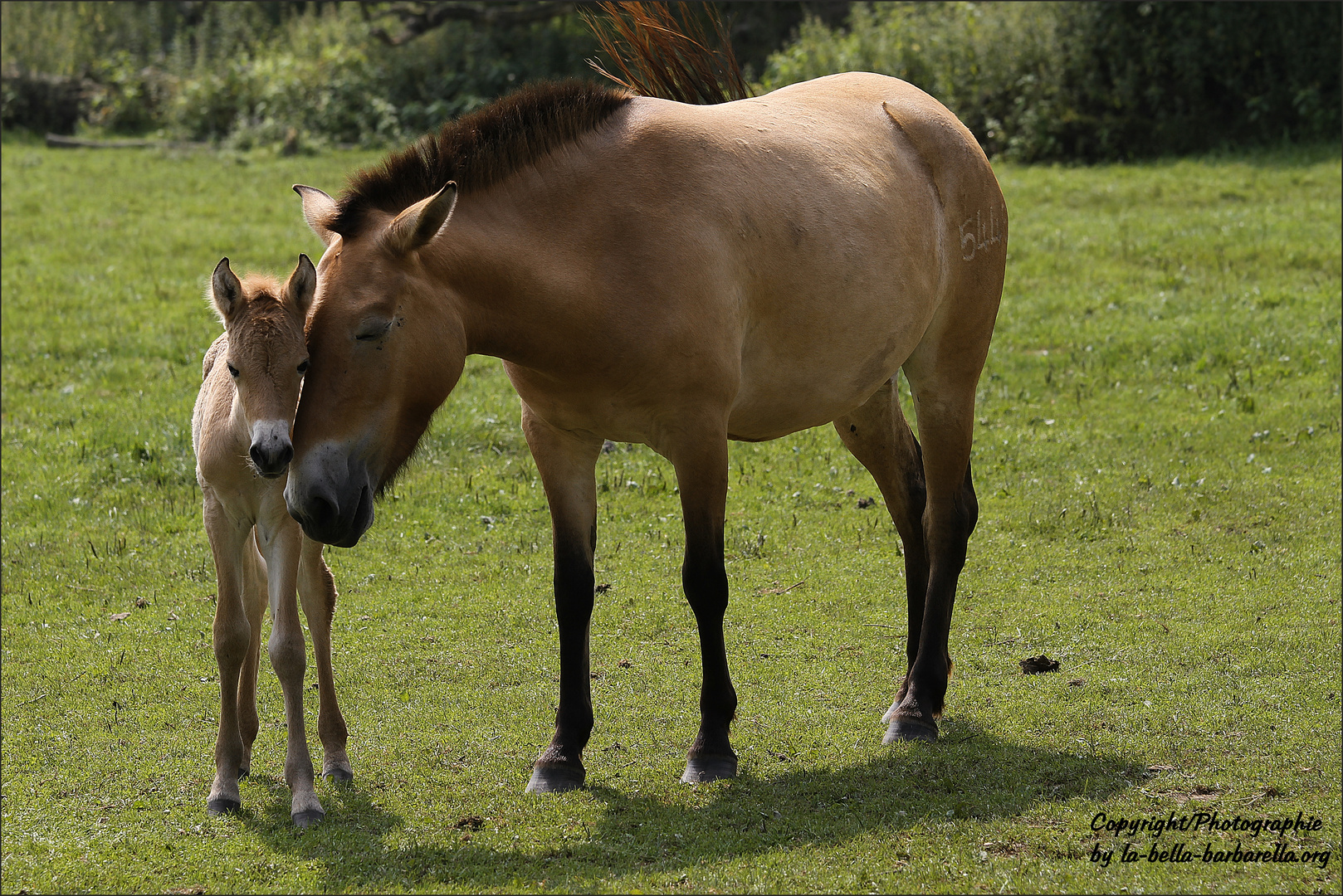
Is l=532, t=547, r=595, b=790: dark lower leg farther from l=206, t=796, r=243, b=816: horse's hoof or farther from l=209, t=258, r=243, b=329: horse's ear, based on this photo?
l=209, t=258, r=243, b=329: horse's ear

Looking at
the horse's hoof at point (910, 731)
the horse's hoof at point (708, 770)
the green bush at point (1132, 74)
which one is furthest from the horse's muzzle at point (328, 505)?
the green bush at point (1132, 74)

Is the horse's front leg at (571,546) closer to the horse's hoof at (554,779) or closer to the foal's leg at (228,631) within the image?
the horse's hoof at (554,779)

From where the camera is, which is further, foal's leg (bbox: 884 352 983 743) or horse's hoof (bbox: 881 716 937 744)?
foal's leg (bbox: 884 352 983 743)

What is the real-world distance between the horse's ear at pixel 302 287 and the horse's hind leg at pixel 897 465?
9.94ft

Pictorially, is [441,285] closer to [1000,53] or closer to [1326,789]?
[1326,789]

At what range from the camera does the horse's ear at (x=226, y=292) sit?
4266 millimetres

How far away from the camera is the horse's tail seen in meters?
6.45

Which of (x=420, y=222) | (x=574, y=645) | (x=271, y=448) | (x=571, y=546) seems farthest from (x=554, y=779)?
(x=420, y=222)

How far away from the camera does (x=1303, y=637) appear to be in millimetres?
6758

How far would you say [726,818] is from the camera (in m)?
4.79

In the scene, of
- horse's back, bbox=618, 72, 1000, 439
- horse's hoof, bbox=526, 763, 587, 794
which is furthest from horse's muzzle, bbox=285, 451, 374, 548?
horse's back, bbox=618, 72, 1000, 439

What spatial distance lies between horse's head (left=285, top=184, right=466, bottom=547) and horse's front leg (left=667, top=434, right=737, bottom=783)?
3.80ft

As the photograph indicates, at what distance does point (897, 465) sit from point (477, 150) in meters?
2.93

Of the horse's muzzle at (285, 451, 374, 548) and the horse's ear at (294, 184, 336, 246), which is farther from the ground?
the horse's ear at (294, 184, 336, 246)
